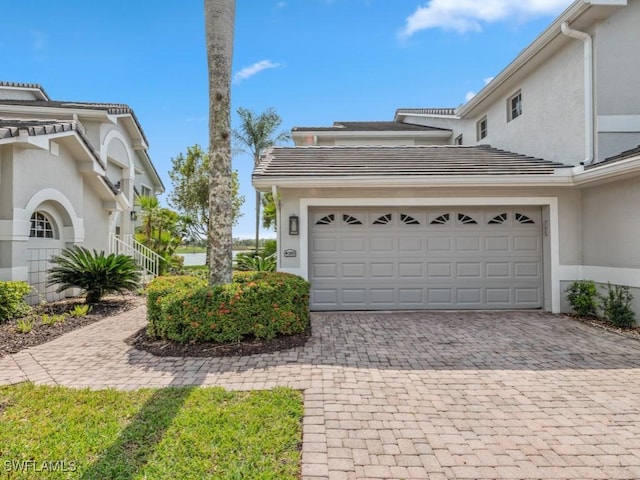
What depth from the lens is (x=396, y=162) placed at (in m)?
9.80

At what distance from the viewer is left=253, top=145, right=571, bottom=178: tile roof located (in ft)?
28.4

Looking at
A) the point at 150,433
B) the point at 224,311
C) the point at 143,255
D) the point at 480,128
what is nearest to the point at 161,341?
the point at 224,311

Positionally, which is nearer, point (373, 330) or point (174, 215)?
point (373, 330)

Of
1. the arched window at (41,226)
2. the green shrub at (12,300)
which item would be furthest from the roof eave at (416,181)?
the arched window at (41,226)

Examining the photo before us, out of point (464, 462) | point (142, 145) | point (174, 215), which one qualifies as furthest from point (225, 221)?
point (142, 145)

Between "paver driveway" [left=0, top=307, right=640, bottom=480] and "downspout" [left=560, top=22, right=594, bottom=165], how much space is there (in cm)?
395

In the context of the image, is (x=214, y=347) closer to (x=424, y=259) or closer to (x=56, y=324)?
(x=56, y=324)

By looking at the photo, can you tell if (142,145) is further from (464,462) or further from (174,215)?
(464,462)

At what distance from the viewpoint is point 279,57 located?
44.0 feet

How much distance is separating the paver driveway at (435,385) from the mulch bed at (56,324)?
416mm

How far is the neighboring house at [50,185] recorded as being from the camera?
8125mm

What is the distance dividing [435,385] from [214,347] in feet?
11.2

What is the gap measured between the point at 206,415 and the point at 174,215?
16.8m

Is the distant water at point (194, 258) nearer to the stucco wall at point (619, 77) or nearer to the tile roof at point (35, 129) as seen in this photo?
the tile roof at point (35, 129)
